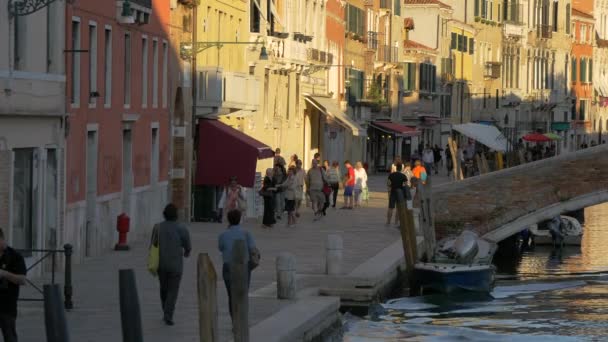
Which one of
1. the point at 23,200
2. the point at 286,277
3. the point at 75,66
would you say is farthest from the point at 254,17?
the point at 286,277

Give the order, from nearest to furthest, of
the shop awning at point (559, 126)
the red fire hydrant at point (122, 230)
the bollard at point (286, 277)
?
the bollard at point (286, 277)
the red fire hydrant at point (122, 230)
the shop awning at point (559, 126)

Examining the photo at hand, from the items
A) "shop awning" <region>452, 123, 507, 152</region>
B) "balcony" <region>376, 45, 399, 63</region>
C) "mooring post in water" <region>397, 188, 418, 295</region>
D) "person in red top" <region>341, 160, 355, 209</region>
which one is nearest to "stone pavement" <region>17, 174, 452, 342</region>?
"mooring post in water" <region>397, 188, 418, 295</region>

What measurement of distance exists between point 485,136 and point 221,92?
36.4 m

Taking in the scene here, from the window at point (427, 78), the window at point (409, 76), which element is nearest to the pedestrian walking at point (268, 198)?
the window at point (409, 76)

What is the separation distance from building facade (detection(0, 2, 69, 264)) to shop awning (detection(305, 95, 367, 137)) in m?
30.3

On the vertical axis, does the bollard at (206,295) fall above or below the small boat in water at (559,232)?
above

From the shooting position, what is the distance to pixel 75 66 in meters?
27.7

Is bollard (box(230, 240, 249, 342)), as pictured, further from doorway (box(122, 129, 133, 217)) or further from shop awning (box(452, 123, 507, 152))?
shop awning (box(452, 123, 507, 152))

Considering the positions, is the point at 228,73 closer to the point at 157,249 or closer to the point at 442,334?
the point at 442,334

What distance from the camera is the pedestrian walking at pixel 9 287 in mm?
15227

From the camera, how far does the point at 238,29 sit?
44281 mm

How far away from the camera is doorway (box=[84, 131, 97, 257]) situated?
1128 inches

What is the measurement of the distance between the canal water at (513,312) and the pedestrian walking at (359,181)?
305 inches

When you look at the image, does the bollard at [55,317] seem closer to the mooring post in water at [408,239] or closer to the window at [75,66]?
the window at [75,66]
